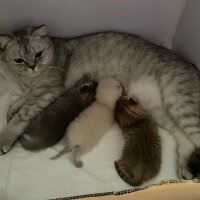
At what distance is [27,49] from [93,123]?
19.9 inches

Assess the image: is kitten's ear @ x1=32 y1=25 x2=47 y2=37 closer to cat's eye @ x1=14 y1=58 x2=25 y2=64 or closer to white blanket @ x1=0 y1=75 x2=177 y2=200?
cat's eye @ x1=14 y1=58 x2=25 y2=64

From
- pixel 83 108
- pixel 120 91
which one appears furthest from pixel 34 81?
pixel 120 91

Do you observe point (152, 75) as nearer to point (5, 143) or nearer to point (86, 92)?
point (86, 92)

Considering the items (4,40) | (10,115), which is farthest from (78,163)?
(4,40)

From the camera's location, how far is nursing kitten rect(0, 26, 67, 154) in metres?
1.83

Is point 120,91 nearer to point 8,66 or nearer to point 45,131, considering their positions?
point 45,131

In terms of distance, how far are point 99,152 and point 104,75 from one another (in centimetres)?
44

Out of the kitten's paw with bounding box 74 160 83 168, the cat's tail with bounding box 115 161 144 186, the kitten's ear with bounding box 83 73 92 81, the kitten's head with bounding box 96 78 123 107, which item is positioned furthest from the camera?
the kitten's ear with bounding box 83 73 92 81

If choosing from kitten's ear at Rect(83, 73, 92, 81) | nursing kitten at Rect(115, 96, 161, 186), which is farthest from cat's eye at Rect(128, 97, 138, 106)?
kitten's ear at Rect(83, 73, 92, 81)

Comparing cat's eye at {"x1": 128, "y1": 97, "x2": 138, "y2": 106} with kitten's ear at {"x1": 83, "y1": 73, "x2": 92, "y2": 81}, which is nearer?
cat's eye at {"x1": 128, "y1": 97, "x2": 138, "y2": 106}

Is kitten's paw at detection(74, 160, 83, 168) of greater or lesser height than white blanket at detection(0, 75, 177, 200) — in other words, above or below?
above

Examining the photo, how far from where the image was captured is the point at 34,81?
6.47 feet

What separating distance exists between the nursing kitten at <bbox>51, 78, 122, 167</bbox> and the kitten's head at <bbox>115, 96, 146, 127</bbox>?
0.09 feet

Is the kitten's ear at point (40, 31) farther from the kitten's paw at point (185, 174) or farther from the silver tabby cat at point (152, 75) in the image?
the kitten's paw at point (185, 174)
